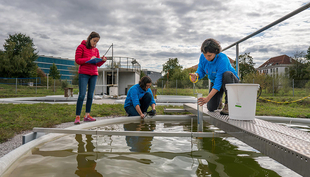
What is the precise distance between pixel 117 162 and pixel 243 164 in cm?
116

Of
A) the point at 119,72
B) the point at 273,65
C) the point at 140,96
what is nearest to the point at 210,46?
the point at 140,96

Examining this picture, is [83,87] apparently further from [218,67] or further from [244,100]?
[244,100]

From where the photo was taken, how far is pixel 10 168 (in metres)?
1.56

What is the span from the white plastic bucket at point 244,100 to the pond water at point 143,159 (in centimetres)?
41

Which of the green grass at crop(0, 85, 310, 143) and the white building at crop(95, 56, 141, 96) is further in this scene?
the white building at crop(95, 56, 141, 96)

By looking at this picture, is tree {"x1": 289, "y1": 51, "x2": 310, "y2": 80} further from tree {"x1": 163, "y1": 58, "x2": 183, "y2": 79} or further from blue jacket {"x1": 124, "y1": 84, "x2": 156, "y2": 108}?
tree {"x1": 163, "y1": 58, "x2": 183, "y2": 79}

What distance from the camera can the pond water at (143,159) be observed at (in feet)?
5.08

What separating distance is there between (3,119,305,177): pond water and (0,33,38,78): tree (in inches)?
1272

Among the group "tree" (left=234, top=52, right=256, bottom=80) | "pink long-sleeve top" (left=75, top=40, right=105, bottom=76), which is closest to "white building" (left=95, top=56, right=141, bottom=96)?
"tree" (left=234, top=52, right=256, bottom=80)

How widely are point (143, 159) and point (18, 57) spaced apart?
33.5 meters

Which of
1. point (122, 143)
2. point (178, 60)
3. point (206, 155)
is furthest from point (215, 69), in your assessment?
point (178, 60)

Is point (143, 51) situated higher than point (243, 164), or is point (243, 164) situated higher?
point (143, 51)

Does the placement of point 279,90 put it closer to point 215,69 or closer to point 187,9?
point 187,9

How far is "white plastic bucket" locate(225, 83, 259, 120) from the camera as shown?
6.50ft
